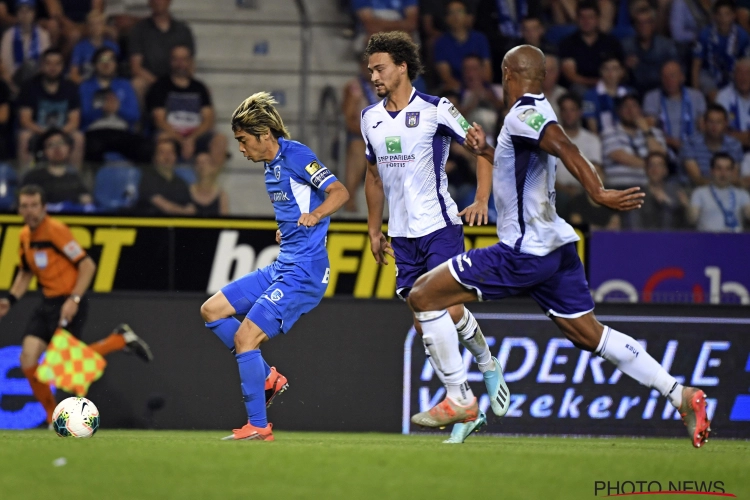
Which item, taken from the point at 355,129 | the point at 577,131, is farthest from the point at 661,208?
the point at 355,129

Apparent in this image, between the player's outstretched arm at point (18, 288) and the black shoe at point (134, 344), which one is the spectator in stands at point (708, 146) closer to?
the black shoe at point (134, 344)

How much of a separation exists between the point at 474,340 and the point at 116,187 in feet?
17.0

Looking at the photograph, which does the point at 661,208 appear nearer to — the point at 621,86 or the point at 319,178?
the point at 621,86

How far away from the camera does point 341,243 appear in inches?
423

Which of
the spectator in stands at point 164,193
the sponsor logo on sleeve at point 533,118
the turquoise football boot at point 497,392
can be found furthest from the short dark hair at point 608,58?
the sponsor logo on sleeve at point 533,118

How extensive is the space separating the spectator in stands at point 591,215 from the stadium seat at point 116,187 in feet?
14.0

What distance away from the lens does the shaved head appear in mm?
6328

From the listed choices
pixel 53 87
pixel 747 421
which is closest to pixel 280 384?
pixel 747 421

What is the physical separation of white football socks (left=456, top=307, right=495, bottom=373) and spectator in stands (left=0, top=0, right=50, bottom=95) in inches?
287

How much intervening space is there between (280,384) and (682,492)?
323 centimetres

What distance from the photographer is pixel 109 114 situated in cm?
1241

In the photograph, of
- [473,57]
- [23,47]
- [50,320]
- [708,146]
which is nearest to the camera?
[50,320]

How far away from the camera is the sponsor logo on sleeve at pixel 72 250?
10211 mm

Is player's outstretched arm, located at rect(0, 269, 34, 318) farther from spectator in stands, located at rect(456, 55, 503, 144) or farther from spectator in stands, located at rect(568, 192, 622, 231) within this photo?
spectator in stands, located at rect(568, 192, 622, 231)
